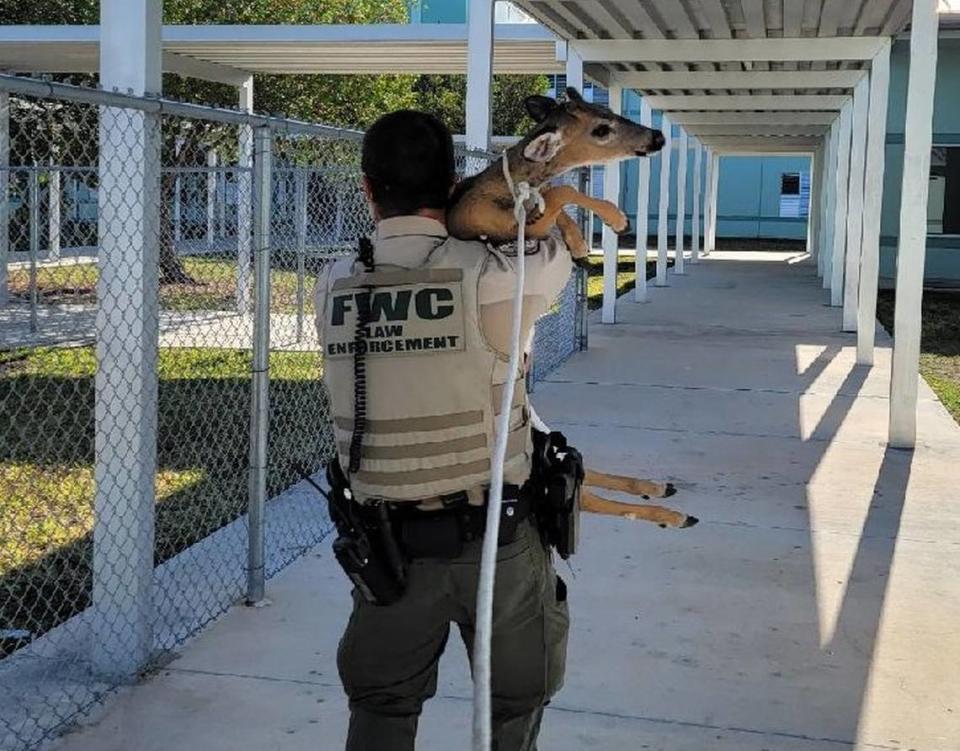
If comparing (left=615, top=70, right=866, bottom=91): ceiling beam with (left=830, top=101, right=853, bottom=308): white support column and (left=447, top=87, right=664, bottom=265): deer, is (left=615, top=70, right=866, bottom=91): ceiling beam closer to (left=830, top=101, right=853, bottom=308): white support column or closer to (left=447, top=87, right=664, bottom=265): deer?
(left=830, top=101, right=853, bottom=308): white support column

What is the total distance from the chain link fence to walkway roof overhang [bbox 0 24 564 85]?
1553mm

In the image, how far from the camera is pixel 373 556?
2.52m

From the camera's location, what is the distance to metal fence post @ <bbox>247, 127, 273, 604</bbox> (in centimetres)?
467

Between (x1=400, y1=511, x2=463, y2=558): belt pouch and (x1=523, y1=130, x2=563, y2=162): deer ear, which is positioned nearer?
(x1=523, y1=130, x2=563, y2=162): deer ear

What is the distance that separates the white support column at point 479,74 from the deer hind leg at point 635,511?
646 centimetres

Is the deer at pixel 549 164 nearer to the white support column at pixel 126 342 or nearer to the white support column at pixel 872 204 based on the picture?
the white support column at pixel 126 342

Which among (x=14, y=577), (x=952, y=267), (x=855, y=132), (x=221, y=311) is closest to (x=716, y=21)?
(x=855, y=132)

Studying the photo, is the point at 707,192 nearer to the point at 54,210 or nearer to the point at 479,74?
the point at 54,210

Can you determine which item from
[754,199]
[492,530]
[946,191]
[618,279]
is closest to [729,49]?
[492,530]

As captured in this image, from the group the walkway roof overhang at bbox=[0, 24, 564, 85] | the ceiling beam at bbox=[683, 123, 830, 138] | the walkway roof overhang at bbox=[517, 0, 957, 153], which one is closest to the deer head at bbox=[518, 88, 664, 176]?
the walkway roof overhang at bbox=[517, 0, 957, 153]

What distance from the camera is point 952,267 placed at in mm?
23266

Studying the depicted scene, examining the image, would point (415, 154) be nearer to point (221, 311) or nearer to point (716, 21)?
point (716, 21)

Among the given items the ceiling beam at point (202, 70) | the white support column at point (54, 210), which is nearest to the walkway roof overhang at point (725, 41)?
the ceiling beam at point (202, 70)

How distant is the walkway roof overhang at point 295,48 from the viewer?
12594 mm
